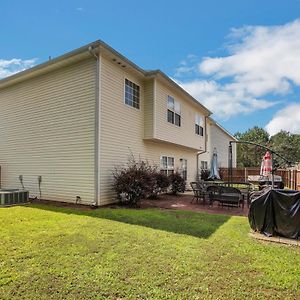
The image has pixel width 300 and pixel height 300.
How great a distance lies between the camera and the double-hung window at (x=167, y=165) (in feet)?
50.0

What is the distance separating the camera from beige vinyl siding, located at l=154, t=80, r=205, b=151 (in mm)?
13117

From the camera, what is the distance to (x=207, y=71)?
18922 mm

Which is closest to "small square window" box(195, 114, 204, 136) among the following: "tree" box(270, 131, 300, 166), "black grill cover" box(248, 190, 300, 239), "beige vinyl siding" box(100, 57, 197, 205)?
"beige vinyl siding" box(100, 57, 197, 205)

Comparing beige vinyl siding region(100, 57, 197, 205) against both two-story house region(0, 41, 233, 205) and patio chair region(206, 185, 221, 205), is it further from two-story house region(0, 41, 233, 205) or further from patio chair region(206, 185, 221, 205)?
patio chair region(206, 185, 221, 205)

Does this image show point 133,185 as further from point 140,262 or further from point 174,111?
point 174,111

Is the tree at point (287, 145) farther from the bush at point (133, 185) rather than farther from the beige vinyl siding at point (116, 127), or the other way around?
the bush at point (133, 185)

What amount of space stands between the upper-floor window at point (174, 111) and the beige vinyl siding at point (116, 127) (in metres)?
1.95

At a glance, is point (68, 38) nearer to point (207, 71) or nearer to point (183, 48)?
point (183, 48)

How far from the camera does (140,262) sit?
431cm

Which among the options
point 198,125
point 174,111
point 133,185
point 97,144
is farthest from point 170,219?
point 198,125

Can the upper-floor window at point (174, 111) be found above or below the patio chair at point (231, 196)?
above

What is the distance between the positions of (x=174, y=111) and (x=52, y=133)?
6.87 meters

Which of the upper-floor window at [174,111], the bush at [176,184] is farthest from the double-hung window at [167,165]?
the upper-floor window at [174,111]

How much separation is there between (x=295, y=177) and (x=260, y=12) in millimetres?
10609
